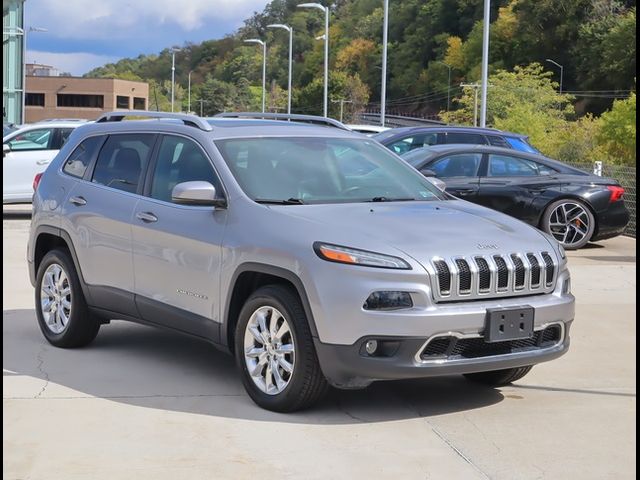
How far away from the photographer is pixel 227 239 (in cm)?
650

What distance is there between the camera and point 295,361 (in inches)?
235

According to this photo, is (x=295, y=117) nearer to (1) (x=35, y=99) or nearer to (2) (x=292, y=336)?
(2) (x=292, y=336)

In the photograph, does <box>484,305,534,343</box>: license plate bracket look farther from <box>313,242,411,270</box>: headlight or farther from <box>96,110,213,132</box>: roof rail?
<box>96,110,213,132</box>: roof rail

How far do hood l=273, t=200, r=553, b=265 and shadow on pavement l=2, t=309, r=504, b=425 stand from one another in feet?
3.30

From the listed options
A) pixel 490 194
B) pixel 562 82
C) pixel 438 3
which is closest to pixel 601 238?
pixel 490 194

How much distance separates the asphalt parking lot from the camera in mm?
5234

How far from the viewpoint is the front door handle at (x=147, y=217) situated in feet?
23.4

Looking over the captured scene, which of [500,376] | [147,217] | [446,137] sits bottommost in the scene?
[500,376]

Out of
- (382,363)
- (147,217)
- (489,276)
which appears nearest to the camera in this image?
(382,363)

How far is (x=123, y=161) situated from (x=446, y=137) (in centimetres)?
1178

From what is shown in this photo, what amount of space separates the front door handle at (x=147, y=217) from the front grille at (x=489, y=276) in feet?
7.03

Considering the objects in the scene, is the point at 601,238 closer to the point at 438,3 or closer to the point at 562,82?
the point at 562,82

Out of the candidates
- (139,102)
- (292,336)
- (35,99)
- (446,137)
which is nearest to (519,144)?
(446,137)

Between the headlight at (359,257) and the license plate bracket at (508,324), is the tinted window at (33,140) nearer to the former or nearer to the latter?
the headlight at (359,257)
